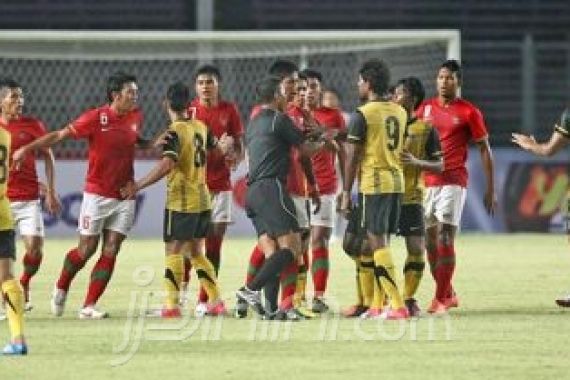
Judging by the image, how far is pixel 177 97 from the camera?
1272 cm

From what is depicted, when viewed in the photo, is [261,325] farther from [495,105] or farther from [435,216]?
[495,105]

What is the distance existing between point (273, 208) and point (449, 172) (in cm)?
194

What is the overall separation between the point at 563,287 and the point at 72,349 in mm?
6651

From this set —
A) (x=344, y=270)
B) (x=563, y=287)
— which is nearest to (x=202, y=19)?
(x=344, y=270)

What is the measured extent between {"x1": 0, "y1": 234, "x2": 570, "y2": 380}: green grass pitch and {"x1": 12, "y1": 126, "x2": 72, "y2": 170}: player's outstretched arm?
120 cm

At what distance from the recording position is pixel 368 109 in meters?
12.4

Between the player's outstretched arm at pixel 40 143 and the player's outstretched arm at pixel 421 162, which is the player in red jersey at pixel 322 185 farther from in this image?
the player's outstretched arm at pixel 40 143


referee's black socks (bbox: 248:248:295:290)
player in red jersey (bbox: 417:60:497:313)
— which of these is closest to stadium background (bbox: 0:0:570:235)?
player in red jersey (bbox: 417:60:497:313)

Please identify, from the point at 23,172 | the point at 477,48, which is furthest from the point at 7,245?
the point at 477,48

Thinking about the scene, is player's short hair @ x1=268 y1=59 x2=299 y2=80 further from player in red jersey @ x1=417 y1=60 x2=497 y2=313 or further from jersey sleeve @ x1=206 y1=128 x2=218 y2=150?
player in red jersey @ x1=417 y1=60 x2=497 y2=313

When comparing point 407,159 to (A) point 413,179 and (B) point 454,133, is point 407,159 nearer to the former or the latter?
(A) point 413,179

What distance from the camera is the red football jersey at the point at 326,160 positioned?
14359 mm

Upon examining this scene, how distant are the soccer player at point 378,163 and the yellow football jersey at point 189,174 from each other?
1.15 meters

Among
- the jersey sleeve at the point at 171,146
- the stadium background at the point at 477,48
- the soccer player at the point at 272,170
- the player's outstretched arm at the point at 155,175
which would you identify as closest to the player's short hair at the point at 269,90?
the soccer player at the point at 272,170
